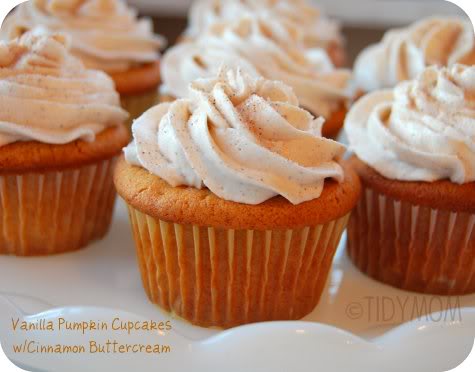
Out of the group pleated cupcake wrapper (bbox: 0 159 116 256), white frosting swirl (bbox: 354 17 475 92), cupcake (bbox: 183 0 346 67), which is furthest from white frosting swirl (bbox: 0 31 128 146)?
cupcake (bbox: 183 0 346 67)

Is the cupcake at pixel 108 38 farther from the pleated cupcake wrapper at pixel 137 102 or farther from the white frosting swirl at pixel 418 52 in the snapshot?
the white frosting swirl at pixel 418 52

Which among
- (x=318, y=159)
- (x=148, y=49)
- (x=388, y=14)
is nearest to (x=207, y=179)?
(x=318, y=159)

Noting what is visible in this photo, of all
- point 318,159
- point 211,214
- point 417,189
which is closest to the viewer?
point 211,214

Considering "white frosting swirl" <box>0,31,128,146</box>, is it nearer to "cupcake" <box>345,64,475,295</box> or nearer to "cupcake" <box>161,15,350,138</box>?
"cupcake" <box>161,15,350,138</box>

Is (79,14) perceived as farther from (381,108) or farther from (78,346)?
(78,346)

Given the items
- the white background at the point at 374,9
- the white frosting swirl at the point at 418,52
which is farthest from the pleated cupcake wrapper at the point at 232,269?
the white background at the point at 374,9
